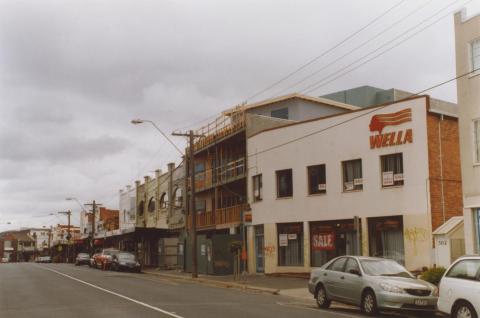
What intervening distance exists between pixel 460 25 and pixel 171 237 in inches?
1240

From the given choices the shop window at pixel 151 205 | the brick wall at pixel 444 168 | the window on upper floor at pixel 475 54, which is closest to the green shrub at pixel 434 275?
the brick wall at pixel 444 168

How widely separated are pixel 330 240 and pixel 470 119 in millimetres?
9449

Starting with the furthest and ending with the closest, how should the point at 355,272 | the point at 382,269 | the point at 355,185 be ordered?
the point at 355,185, the point at 382,269, the point at 355,272

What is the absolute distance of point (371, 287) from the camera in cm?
1506

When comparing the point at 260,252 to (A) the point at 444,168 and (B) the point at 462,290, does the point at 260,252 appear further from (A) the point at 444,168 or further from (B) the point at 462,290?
(B) the point at 462,290

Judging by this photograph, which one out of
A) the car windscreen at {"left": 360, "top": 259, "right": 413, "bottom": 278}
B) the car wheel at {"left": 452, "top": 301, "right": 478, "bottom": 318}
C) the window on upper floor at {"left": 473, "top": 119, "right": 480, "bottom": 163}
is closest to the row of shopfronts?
the window on upper floor at {"left": 473, "top": 119, "right": 480, "bottom": 163}

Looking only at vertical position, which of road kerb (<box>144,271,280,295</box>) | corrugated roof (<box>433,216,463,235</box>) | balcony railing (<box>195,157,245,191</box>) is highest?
balcony railing (<box>195,157,245,191</box>)

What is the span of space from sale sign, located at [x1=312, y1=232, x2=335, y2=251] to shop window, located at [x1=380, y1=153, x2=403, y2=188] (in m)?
3.82

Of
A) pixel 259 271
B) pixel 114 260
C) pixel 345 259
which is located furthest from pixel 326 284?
pixel 114 260

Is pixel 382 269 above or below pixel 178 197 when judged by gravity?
below

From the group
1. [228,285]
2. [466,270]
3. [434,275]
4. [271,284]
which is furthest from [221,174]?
[466,270]

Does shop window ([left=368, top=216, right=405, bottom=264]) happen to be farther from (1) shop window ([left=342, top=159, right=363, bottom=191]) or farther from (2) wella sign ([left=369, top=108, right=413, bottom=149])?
(2) wella sign ([left=369, top=108, right=413, bottom=149])

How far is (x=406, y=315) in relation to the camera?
51.1 feet

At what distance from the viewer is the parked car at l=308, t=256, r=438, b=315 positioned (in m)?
14.5
